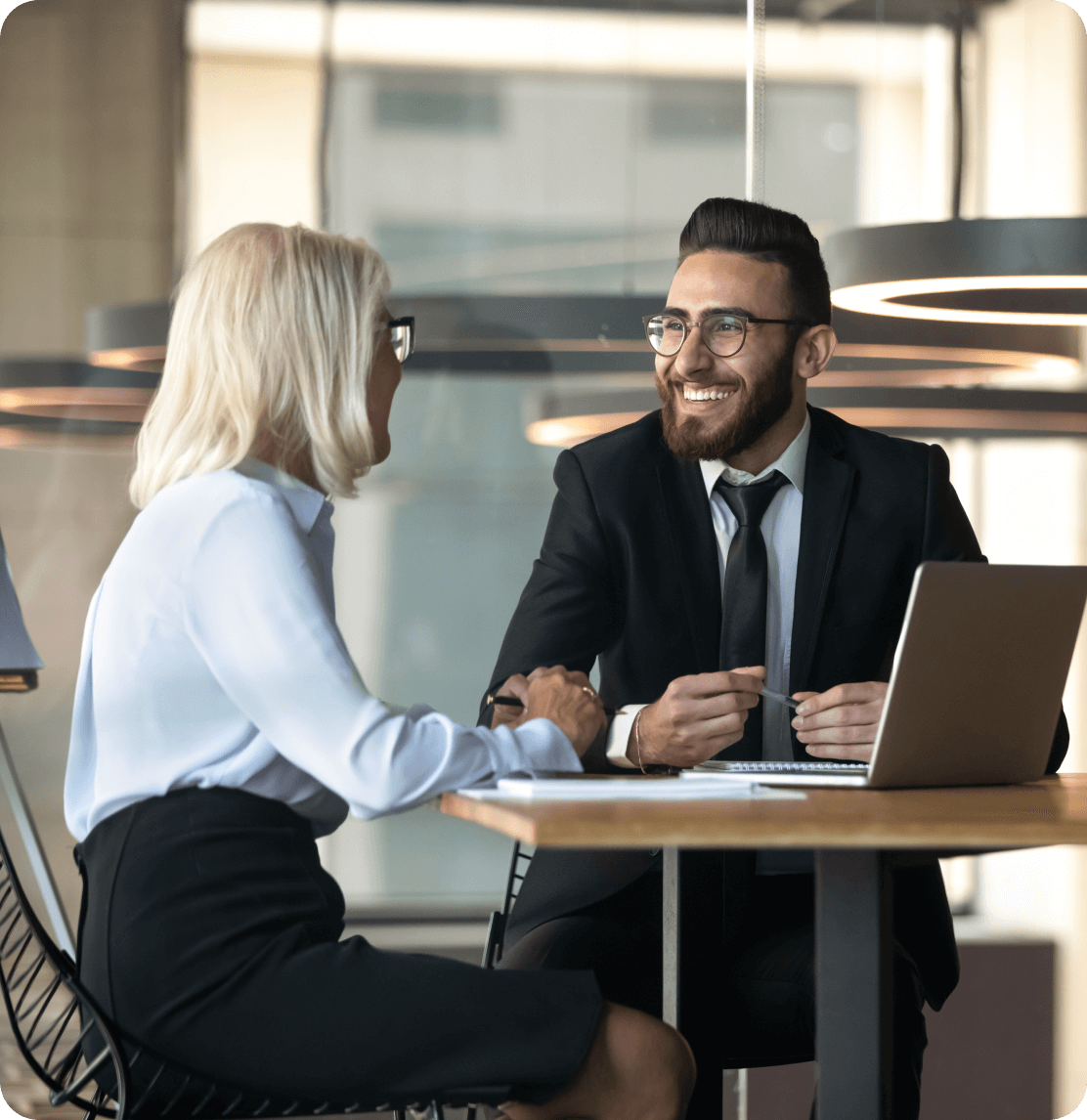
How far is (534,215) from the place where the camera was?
13.1ft

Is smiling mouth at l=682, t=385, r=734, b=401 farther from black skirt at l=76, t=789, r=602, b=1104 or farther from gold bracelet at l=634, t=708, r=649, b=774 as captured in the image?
black skirt at l=76, t=789, r=602, b=1104

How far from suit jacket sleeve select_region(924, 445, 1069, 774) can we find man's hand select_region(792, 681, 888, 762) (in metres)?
0.65

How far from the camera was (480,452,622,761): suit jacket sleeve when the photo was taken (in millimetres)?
2469

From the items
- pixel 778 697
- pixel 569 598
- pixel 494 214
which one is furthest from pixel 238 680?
pixel 494 214

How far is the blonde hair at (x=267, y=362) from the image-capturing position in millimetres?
1777

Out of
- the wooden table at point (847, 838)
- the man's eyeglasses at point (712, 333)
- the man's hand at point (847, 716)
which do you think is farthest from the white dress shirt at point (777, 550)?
the wooden table at point (847, 838)

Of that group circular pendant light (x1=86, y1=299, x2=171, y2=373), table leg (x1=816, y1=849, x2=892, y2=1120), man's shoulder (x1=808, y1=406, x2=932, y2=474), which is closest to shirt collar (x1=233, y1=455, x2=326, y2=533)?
table leg (x1=816, y1=849, x2=892, y2=1120)

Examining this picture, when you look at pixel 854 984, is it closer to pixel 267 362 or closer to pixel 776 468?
pixel 267 362

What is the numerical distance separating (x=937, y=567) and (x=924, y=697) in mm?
156

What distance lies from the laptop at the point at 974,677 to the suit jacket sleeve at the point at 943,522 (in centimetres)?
66

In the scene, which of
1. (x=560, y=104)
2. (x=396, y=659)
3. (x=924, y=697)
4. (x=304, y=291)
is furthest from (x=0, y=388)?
(x=924, y=697)

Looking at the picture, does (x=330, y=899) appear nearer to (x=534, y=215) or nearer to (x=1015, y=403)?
(x=534, y=215)

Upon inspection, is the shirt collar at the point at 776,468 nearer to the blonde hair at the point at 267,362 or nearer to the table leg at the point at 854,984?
the blonde hair at the point at 267,362

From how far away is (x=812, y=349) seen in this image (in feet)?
8.80
